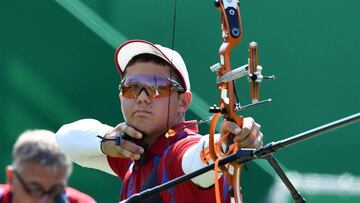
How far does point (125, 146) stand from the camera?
322 cm

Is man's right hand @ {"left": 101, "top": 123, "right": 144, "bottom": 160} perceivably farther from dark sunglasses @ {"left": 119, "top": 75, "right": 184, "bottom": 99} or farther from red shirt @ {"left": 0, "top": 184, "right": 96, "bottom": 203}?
red shirt @ {"left": 0, "top": 184, "right": 96, "bottom": 203}

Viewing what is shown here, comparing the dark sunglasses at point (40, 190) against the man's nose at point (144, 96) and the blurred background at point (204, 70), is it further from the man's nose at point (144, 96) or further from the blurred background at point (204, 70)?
the blurred background at point (204, 70)

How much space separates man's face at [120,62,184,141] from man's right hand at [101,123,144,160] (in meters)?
0.03

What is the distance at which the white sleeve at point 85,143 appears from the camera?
3516mm

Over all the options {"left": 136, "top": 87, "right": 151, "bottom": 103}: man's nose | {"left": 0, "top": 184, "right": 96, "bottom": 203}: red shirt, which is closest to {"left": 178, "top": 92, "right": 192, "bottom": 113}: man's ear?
{"left": 136, "top": 87, "right": 151, "bottom": 103}: man's nose

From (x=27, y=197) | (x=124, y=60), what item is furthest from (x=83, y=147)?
(x=27, y=197)

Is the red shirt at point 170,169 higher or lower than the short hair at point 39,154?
higher

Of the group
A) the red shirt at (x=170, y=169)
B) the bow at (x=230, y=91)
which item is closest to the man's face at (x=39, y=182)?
the bow at (x=230, y=91)

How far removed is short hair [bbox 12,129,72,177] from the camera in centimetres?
230

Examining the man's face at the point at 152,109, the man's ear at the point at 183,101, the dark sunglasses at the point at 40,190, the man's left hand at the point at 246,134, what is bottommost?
the dark sunglasses at the point at 40,190

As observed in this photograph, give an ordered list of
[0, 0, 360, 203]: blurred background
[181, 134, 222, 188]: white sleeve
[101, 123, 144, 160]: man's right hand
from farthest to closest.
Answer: [0, 0, 360, 203]: blurred background, [101, 123, 144, 160]: man's right hand, [181, 134, 222, 188]: white sleeve

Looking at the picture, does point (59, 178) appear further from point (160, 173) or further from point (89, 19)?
point (89, 19)

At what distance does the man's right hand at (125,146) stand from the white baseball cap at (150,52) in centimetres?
20

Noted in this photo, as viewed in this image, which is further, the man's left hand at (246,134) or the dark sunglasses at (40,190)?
the man's left hand at (246,134)
